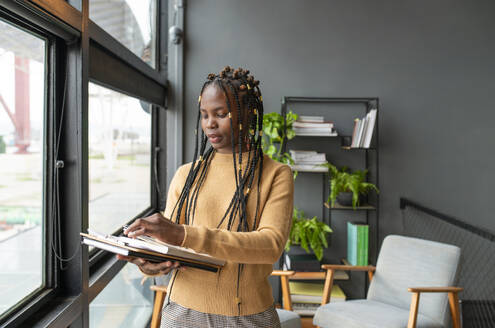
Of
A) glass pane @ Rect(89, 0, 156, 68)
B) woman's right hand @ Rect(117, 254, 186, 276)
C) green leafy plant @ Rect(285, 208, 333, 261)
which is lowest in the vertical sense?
green leafy plant @ Rect(285, 208, 333, 261)

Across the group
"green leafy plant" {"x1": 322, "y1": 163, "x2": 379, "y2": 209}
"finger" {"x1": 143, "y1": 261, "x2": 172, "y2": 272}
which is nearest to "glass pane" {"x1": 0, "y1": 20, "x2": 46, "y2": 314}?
"finger" {"x1": 143, "y1": 261, "x2": 172, "y2": 272}

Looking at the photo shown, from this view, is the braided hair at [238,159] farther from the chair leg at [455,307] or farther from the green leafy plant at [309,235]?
the green leafy plant at [309,235]

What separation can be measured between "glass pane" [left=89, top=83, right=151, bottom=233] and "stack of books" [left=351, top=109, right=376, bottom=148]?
63.7 inches

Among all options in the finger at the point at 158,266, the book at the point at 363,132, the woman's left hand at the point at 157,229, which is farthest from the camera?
the book at the point at 363,132

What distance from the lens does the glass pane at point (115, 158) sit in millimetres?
1997

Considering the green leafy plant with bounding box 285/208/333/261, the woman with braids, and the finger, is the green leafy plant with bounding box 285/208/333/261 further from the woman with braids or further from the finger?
the finger

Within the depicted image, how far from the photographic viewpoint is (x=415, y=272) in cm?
244

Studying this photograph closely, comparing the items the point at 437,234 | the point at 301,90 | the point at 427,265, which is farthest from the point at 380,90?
the point at 427,265

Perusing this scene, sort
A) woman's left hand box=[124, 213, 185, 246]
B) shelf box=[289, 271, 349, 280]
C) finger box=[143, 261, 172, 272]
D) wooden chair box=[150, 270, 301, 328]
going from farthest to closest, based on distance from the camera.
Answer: shelf box=[289, 271, 349, 280]
wooden chair box=[150, 270, 301, 328]
finger box=[143, 261, 172, 272]
woman's left hand box=[124, 213, 185, 246]

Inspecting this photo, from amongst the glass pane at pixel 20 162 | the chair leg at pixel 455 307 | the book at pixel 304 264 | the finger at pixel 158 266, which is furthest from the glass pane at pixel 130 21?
the chair leg at pixel 455 307

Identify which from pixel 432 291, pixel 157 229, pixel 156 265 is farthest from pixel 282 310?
pixel 157 229

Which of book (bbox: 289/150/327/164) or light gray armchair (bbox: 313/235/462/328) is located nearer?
light gray armchair (bbox: 313/235/462/328)

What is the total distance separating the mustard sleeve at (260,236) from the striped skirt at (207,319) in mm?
165

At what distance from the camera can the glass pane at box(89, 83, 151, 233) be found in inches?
78.6
